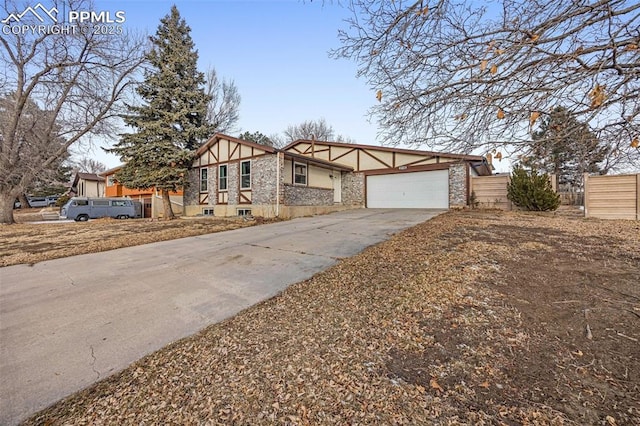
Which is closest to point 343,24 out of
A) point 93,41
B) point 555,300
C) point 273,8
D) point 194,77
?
point 273,8

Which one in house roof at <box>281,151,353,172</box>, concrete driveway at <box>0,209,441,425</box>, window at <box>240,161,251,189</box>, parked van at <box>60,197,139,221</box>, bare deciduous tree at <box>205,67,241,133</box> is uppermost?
bare deciduous tree at <box>205,67,241,133</box>

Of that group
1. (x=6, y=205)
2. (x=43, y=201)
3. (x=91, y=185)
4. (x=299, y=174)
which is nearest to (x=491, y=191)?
(x=299, y=174)

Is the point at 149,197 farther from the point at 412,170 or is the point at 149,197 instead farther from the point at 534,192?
the point at 534,192

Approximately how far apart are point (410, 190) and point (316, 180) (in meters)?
5.68

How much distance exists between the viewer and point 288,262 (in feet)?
17.0

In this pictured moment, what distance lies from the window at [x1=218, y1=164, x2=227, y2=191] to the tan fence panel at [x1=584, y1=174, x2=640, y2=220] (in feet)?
53.7

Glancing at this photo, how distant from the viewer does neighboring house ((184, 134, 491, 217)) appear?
42.8ft

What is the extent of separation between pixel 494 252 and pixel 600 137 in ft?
8.99

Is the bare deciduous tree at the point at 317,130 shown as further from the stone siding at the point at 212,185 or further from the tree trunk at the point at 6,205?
the tree trunk at the point at 6,205

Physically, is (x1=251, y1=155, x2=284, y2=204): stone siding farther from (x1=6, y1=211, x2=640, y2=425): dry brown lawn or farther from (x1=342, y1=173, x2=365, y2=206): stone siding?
(x1=6, y1=211, x2=640, y2=425): dry brown lawn

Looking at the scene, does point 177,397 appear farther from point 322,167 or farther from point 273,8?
point 322,167

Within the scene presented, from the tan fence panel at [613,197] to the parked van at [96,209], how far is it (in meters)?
25.7

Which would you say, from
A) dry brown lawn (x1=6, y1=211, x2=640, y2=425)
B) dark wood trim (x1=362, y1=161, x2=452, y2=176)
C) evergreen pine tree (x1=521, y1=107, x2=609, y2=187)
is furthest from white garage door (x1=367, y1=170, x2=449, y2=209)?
evergreen pine tree (x1=521, y1=107, x2=609, y2=187)

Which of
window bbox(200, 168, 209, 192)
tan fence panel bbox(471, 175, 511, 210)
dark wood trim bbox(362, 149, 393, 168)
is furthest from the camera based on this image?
dark wood trim bbox(362, 149, 393, 168)
